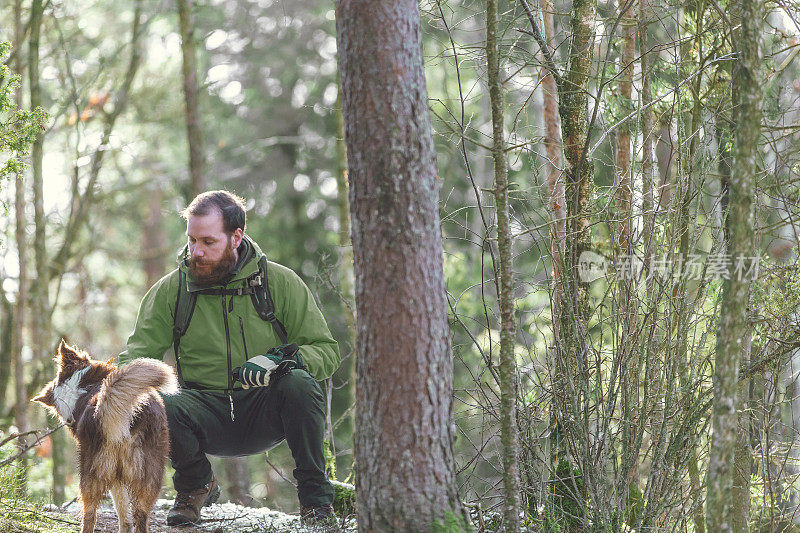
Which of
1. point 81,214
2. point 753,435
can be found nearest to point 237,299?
point 753,435

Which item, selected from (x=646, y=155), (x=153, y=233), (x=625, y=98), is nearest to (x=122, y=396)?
(x=646, y=155)

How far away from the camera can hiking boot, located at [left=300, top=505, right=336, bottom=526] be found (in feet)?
14.6

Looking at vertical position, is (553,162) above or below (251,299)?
above

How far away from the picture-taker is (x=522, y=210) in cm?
462

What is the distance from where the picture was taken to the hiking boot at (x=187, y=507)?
4645 mm

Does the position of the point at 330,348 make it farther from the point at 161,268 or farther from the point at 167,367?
the point at 161,268

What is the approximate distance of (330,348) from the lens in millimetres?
4914

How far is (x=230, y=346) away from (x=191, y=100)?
5560 mm

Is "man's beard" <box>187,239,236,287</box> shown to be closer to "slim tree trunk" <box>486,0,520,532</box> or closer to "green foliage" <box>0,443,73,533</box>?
"green foliage" <box>0,443,73,533</box>

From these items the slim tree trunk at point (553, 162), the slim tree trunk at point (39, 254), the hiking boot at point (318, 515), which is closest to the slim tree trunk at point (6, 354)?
the slim tree trunk at point (39, 254)

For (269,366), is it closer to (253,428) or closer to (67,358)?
(253,428)

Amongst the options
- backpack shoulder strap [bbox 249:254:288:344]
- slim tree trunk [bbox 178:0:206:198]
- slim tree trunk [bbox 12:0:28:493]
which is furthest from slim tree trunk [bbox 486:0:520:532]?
slim tree trunk [bbox 12:0:28:493]

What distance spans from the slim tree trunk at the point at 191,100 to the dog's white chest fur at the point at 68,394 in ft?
18.8

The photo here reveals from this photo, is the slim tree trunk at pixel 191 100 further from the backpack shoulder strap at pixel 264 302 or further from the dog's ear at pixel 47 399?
the dog's ear at pixel 47 399
